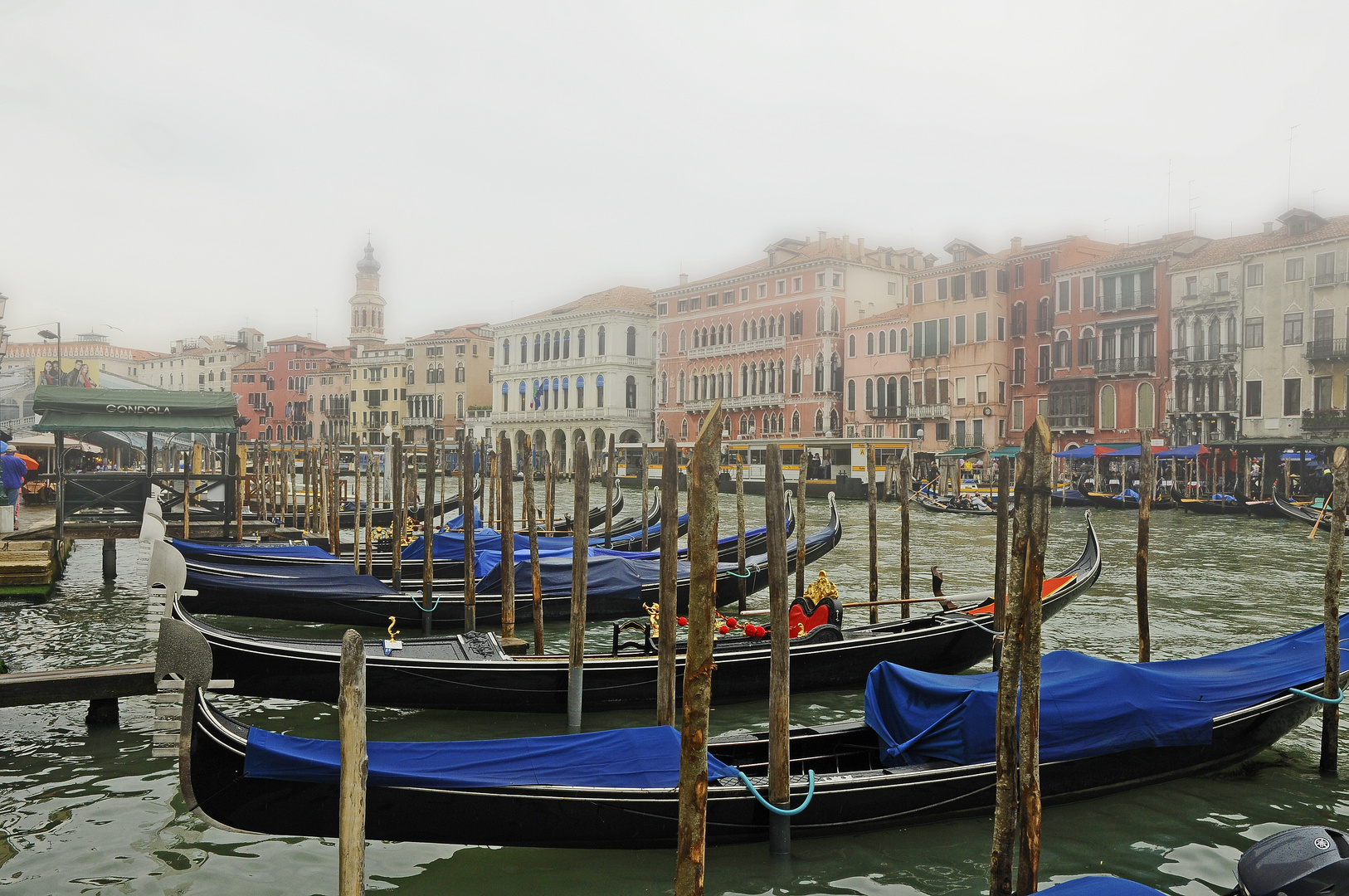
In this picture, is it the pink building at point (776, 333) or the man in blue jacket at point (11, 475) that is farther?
the pink building at point (776, 333)

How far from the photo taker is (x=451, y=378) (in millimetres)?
49344

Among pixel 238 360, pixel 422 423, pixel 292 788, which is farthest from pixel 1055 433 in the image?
pixel 238 360

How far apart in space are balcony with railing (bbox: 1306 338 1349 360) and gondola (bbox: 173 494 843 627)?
61.3 feet

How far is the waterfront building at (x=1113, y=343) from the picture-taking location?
2573cm

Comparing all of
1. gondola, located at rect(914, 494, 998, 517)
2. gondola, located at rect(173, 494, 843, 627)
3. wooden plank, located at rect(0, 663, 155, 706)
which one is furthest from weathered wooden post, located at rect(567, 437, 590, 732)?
gondola, located at rect(914, 494, 998, 517)

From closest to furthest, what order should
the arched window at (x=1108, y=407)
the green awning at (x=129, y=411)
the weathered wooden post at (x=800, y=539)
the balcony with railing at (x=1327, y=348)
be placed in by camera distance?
the weathered wooden post at (x=800, y=539)
the green awning at (x=129, y=411)
the balcony with railing at (x=1327, y=348)
the arched window at (x=1108, y=407)

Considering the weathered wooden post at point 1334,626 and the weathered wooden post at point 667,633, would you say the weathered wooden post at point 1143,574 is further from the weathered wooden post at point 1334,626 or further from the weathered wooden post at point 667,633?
the weathered wooden post at point 667,633

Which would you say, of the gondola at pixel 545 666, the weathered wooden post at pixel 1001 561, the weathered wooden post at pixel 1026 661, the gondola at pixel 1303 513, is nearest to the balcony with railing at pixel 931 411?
the gondola at pixel 1303 513

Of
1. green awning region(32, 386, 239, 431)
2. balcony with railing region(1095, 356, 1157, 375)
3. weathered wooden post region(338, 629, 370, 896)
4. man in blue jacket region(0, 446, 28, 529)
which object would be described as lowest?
weathered wooden post region(338, 629, 370, 896)

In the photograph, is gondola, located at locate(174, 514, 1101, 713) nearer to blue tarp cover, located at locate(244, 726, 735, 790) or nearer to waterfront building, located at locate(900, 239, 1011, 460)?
blue tarp cover, located at locate(244, 726, 735, 790)

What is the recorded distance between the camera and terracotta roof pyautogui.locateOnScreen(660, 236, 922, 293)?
114 ft

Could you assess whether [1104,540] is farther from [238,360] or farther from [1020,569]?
[238,360]

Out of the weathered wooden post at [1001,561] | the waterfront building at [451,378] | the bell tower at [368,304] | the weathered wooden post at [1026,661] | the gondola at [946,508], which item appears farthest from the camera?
the bell tower at [368,304]

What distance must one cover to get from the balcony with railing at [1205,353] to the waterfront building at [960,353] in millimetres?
5026
